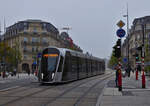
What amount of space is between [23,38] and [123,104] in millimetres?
83987

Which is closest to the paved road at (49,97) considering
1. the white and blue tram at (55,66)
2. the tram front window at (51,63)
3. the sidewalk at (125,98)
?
the sidewalk at (125,98)

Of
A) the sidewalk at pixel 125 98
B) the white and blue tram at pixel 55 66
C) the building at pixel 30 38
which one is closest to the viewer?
the sidewalk at pixel 125 98

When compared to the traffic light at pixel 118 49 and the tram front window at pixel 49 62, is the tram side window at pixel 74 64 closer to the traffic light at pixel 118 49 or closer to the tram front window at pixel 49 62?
the tram front window at pixel 49 62

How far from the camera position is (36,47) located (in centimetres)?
9538

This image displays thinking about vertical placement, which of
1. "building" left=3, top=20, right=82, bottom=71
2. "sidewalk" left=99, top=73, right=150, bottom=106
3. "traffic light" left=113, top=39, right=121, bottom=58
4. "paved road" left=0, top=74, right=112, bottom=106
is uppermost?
"building" left=3, top=20, right=82, bottom=71

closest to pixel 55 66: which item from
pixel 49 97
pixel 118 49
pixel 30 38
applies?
pixel 118 49

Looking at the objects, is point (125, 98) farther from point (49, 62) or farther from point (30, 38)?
point (30, 38)

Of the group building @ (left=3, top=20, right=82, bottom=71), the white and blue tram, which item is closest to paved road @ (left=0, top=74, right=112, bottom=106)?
the white and blue tram

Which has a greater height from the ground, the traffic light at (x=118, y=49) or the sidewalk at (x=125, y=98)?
the traffic light at (x=118, y=49)

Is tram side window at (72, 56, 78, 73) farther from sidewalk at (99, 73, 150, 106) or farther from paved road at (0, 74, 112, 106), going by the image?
sidewalk at (99, 73, 150, 106)

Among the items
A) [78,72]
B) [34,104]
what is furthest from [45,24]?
[34,104]

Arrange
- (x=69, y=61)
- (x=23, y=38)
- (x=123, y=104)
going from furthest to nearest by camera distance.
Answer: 1. (x=23, y=38)
2. (x=69, y=61)
3. (x=123, y=104)

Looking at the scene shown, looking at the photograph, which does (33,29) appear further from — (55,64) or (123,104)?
(123,104)

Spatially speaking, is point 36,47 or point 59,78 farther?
point 36,47
